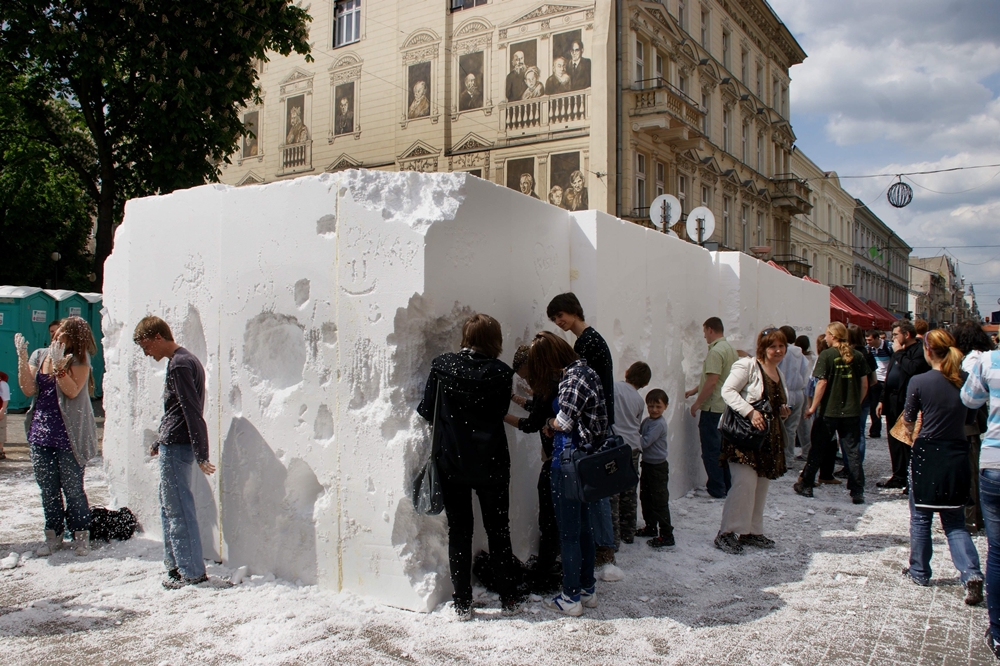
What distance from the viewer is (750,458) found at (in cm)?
516

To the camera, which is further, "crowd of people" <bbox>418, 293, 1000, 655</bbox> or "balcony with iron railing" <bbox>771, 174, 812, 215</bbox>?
"balcony with iron railing" <bbox>771, 174, 812, 215</bbox>

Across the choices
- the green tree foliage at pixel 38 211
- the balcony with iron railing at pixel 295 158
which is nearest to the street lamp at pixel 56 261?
the green tree foliage at pixel 38 211

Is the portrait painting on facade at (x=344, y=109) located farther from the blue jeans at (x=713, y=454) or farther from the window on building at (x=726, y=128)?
the blue jeans at (x=713, y=454)

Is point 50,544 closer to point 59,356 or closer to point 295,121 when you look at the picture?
point 59,356

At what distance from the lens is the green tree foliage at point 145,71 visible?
11844mm

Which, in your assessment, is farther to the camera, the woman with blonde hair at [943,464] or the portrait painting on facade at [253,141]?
the portrait painting on facade at [253,141]

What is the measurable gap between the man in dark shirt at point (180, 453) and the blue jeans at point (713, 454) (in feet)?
14.8

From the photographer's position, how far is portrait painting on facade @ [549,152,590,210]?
1838 cm

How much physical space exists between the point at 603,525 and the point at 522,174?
1527cm

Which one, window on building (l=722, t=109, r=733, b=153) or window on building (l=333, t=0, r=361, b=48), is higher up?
window on building (l=333, t=0, r=361, b=48)

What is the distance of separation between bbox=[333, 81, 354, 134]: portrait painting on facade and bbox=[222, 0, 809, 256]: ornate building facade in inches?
1.9

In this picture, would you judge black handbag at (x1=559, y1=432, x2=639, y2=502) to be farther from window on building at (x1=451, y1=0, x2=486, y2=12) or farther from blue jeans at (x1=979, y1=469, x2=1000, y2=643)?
window on building at (x1=451, y1=0, x2=486, y2=12)

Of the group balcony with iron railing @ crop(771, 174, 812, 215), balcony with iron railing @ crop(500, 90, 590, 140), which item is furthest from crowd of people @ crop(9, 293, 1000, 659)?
balcony with iron railing @ crop(771, 174, 812, 215)

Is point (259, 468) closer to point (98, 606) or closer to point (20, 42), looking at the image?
point (98, 606)
